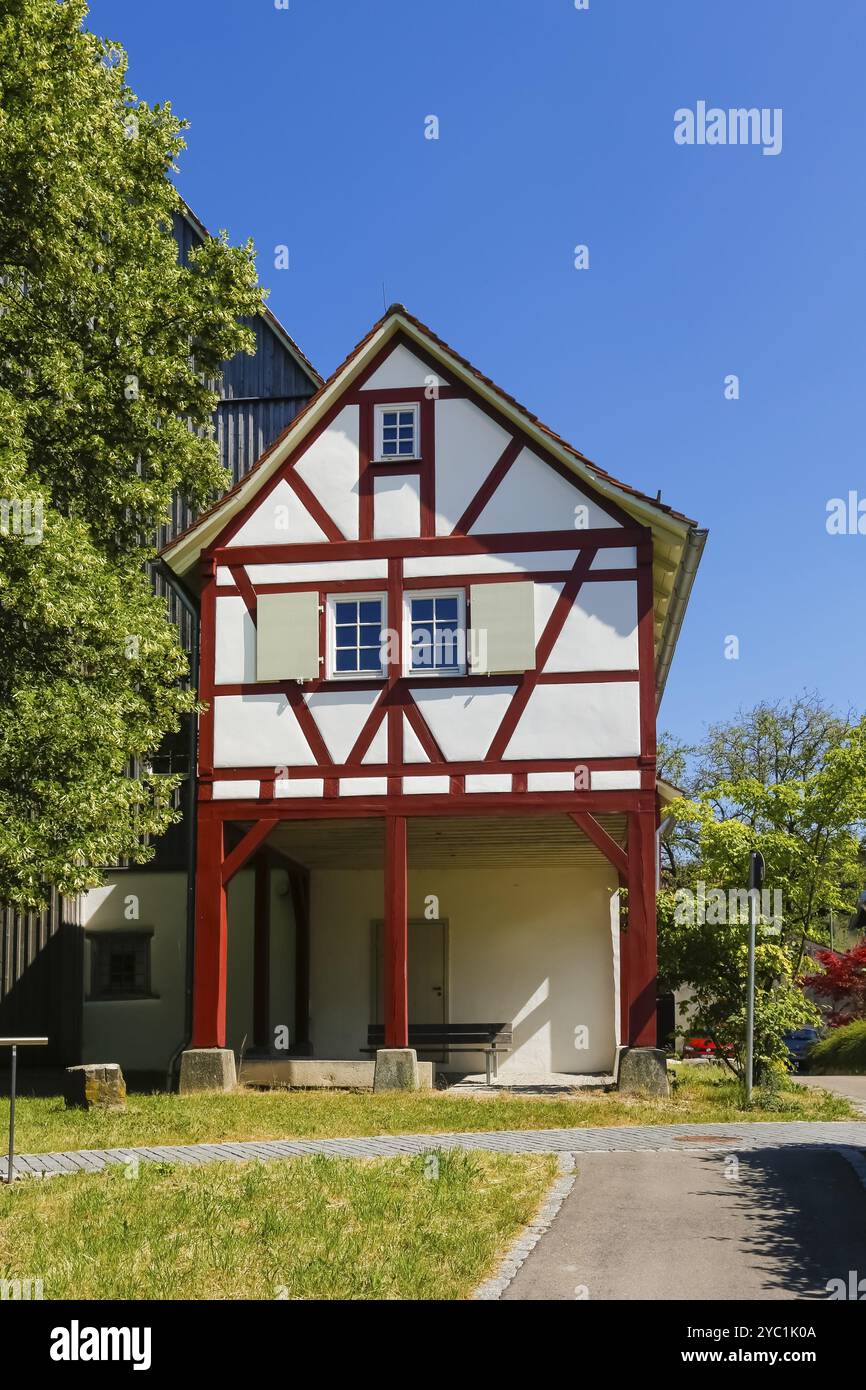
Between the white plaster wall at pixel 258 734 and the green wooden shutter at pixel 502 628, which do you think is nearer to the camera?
the green wooden shutter at pixel 502 628

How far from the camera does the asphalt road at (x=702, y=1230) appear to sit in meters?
7.48

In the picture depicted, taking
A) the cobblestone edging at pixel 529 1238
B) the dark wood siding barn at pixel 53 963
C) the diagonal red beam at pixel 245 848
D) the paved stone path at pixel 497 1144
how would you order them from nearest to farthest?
the cobblestone edging at pixel 529 1238 < the paved stone path at pixel 497 1144 < the diagonal red beam at pixel 245 848 < the dark wood siding barn at pixel 53 963

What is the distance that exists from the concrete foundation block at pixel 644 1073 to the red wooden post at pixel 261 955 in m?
6.66

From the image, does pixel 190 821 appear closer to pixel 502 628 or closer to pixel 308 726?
pixel 308 726

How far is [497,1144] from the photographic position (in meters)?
12.5

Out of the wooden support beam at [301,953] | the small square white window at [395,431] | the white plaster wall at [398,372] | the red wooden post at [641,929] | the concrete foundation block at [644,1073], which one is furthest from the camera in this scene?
the wooden support beam at [301,953]

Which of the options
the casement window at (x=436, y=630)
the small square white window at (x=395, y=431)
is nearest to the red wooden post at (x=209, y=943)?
the casement window at (x=436, y=630)

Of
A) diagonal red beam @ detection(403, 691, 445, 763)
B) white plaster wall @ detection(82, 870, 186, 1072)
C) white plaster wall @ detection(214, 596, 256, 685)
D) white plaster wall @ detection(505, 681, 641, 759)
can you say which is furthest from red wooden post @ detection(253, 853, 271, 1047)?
white plaster wall @ detection(505, 681, 641, 759)

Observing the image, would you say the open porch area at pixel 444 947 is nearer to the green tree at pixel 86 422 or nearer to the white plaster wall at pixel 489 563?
the white plaster wall at pixel 489 563

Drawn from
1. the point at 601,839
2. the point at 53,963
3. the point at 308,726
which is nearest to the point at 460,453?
the point at 308,726

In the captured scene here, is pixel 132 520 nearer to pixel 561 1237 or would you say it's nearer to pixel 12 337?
pixel 12 337

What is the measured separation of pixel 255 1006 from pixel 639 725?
7.75 m

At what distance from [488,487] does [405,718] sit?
3.17 m
